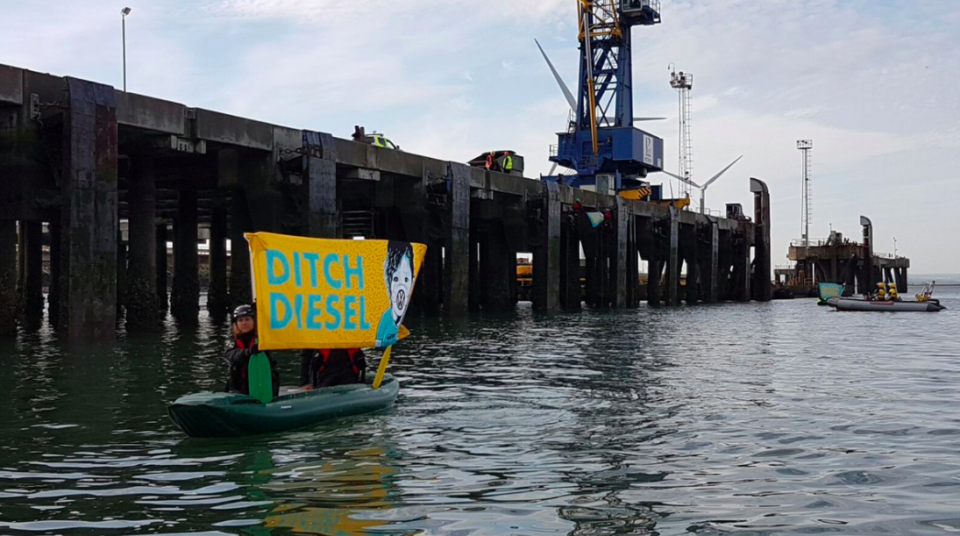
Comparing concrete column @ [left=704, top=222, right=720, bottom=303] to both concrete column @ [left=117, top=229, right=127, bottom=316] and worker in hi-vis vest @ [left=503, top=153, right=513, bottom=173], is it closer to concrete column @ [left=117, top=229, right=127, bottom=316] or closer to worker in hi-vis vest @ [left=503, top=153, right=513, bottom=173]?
worker in hi-vis vest @ [left=503, top=153, right=513, bottom=173]

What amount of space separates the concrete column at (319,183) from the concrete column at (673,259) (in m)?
36.7

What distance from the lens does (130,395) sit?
17.2 m

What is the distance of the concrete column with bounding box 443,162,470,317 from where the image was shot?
135 ft

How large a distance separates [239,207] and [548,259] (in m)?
17.9

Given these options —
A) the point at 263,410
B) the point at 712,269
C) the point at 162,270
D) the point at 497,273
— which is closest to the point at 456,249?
the point at 497,273

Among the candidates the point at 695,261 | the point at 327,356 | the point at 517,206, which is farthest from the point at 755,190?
the point at 327,356

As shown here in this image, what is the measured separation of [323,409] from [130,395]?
4.96 meters

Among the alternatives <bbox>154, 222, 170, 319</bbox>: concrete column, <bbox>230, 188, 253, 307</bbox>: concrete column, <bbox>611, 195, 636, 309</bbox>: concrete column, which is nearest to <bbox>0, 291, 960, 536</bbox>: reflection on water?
<bbox>230, 188, 253, 307</bbox>: concrete column

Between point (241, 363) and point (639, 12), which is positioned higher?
point (639, 12)

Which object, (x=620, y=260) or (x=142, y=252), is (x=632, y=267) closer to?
(x=620, y=260)

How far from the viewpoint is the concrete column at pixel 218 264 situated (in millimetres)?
44562

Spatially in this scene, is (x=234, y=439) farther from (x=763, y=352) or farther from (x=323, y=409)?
(x=763, y=352)

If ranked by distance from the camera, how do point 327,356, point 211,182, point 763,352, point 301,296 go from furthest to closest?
point 211,182 → point 763,352 → point 327,356 → point 301,296

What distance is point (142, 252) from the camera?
3188 cm
